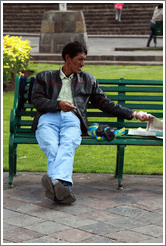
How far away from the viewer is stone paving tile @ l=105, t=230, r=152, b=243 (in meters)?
3.95

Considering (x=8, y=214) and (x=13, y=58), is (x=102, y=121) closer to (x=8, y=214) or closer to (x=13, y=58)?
(x=8, y=214)

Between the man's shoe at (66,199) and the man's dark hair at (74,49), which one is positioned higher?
the man's dark hair at (74,49)

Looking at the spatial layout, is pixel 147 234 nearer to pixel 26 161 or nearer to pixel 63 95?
pixel 63 95

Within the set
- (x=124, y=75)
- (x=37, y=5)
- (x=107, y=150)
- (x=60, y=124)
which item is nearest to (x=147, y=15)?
(x=37, y=5)

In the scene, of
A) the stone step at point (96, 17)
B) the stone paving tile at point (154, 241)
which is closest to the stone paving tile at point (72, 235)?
the stone paving tile at point (154, 241)

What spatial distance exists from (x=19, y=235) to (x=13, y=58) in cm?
755

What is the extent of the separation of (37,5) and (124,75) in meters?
17.8

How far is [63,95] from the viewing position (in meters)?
5.40

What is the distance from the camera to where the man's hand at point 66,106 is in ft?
16.8

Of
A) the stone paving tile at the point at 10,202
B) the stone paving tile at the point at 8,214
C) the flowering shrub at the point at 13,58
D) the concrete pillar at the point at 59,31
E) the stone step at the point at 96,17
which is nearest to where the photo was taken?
the stone paving tile at the point at 8,214

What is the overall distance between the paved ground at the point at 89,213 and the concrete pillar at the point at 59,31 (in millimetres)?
11220

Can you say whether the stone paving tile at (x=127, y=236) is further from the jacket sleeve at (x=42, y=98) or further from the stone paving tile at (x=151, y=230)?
the jacket sleeve at (x=42, y=98)

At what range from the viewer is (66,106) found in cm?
514

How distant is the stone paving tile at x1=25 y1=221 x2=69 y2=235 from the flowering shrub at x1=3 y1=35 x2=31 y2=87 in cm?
700
